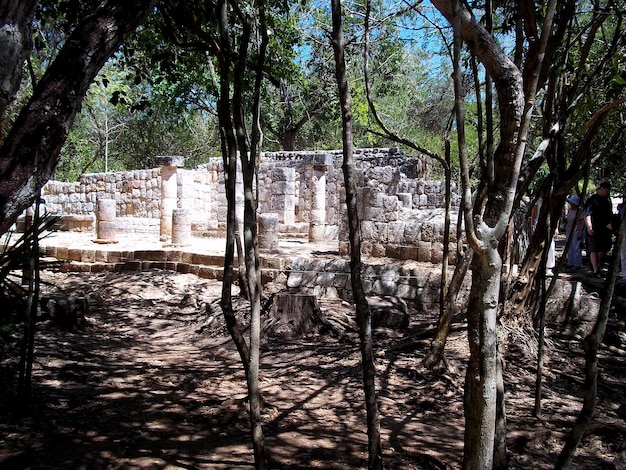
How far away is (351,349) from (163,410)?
7.84 feet

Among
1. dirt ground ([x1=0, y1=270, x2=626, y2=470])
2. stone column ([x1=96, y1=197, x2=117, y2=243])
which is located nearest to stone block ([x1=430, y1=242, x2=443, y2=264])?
dirt ground ([x1=0, y1=270, x2=626, y2=470])

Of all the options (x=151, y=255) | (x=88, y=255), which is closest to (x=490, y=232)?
(x=151, y=255)

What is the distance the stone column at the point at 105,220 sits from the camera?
12766 millimetres

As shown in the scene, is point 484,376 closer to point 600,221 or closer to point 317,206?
point 600,221

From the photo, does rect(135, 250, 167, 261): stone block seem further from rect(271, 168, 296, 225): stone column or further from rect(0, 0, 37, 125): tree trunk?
rect(0, 0, 37, 125): tree trunk

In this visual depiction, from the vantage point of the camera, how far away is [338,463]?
297 centimetres

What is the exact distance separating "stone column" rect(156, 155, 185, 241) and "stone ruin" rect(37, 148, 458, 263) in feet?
0.09

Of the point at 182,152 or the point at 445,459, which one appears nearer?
the point at 445,459

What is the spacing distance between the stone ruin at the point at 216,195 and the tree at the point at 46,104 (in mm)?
9904

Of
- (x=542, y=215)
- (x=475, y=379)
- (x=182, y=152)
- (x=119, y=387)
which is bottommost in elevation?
(x=119, y=387)

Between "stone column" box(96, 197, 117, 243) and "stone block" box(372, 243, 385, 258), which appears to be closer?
"stone block" box(372, 243, 385, 258)

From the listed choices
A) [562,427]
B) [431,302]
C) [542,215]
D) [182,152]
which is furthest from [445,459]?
[182,152]

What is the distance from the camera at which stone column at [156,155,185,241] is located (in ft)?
47.1

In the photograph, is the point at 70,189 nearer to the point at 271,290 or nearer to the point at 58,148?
the point at 271,290
